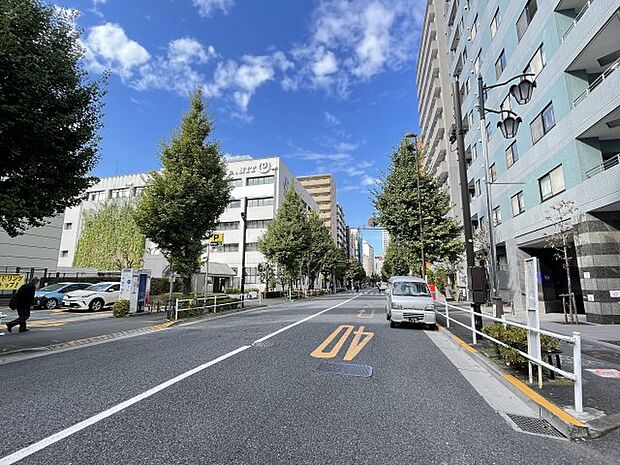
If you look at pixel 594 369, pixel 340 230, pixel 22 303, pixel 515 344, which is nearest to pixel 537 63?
pixel 594 369

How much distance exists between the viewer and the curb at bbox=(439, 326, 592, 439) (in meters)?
3.44

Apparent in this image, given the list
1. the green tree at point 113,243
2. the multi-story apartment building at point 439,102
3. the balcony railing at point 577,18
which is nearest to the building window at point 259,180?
the green tree at point 113,243

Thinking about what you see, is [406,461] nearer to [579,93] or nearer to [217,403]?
[217,403]

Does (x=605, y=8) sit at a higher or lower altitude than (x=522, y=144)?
higher

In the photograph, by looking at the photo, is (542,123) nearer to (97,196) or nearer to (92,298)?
(92,298)

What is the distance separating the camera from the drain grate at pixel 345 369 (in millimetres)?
5844

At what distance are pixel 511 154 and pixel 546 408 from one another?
21807 mm

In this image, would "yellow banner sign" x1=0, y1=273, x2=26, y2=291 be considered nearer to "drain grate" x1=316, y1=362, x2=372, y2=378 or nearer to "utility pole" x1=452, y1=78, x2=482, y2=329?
"drain grate" x1=316, y1=362, x2=372, y2=378

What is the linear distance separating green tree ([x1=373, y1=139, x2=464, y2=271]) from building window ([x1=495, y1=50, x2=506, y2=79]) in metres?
7.74

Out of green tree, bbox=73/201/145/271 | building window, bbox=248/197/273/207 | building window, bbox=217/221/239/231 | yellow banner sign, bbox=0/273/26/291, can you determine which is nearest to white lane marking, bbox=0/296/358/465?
yellow banner sign, bbox=0/273/26/291

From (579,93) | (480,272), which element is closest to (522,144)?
(579,93)

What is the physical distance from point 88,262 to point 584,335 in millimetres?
50344

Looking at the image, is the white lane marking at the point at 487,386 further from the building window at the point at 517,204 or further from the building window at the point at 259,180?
the building window at the point at 259,180

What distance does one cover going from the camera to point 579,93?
14.5 meters
